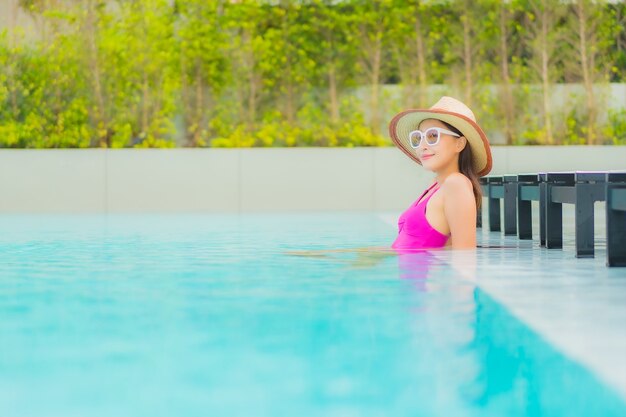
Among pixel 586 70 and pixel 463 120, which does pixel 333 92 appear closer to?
pixel 586 70

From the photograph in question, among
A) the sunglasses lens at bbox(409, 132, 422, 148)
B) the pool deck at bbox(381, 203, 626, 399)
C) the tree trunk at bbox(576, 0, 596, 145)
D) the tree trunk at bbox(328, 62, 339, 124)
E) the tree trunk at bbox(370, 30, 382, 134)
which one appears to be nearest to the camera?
the pool deck at bbox(381, 203, 626, 399)

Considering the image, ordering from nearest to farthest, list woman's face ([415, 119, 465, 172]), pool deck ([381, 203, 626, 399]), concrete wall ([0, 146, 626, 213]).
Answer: pool deck ([381, 203, 626, 399])
woman's face ([415, 119, 465, 172])
concrete wall ([0, 146, 626, 213])

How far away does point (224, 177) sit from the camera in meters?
17.3

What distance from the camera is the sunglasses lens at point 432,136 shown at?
5.86 metres

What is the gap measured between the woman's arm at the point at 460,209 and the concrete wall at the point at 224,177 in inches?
448

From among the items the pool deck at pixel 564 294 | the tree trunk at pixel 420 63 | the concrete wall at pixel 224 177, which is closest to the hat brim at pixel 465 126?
the pool deck at pixel 564 294


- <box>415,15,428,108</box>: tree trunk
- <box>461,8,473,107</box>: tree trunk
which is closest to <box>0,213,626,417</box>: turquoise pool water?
<box>415,15,428,108</box>: tree trunk

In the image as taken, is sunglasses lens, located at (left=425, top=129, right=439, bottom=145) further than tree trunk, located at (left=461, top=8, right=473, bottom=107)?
No

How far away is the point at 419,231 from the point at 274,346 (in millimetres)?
3166

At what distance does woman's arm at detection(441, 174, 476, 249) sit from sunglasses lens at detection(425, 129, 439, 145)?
238 millimetres

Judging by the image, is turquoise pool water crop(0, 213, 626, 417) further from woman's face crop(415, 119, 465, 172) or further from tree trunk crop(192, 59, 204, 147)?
tree trunk crop(192, 59, 204, 147)

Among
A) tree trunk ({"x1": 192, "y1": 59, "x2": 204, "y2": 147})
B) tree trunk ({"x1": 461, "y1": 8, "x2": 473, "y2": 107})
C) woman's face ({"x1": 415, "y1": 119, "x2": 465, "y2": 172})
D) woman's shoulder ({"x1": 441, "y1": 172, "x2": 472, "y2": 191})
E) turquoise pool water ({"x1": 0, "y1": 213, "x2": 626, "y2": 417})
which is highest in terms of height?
tree trunk ({"x1": 461, "y1": 8, "x2": 473, "y2": 107})

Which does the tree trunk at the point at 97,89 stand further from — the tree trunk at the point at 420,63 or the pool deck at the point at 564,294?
the pool deck at the point at 564,294

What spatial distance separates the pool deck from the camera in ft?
10.0
